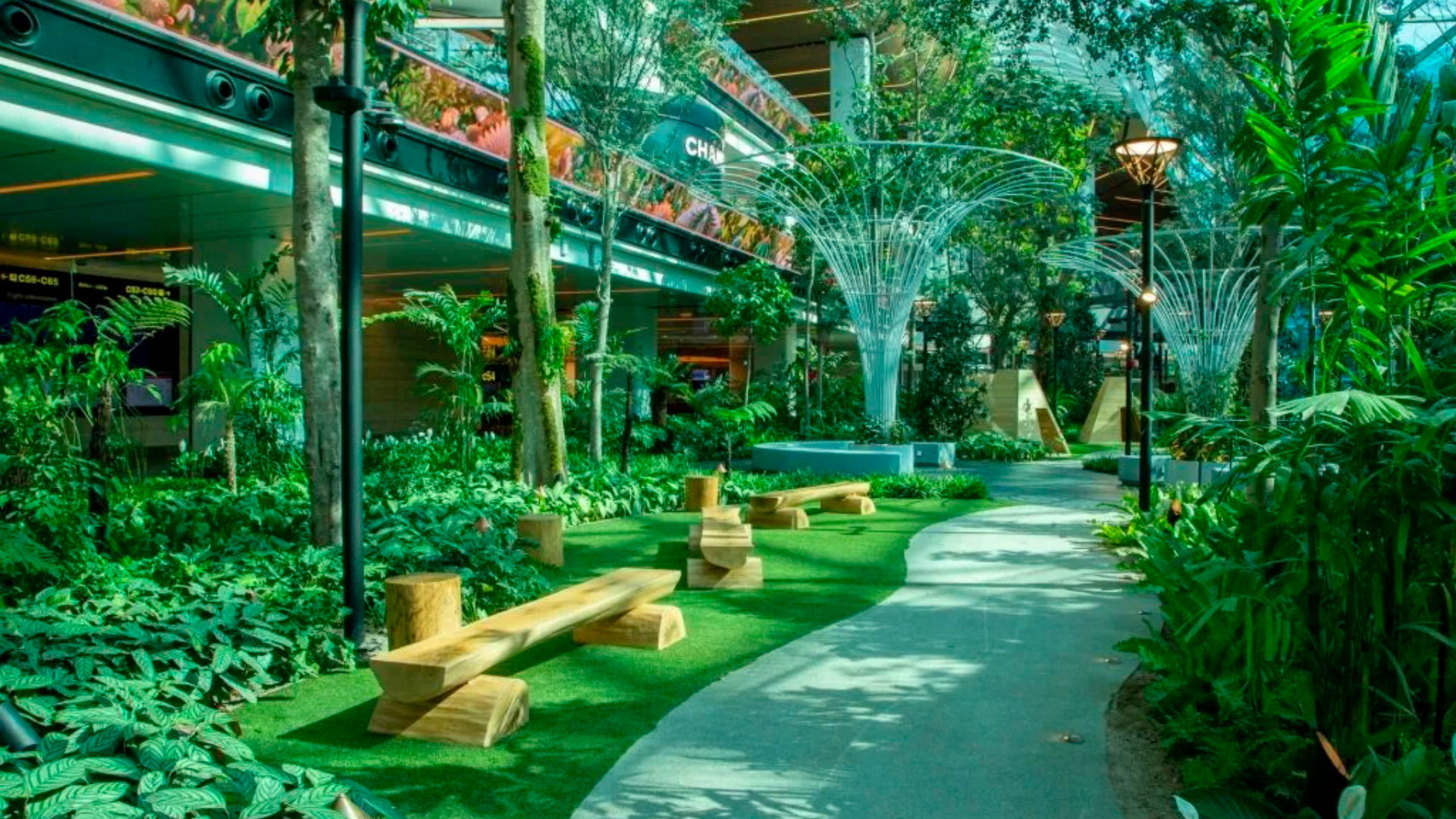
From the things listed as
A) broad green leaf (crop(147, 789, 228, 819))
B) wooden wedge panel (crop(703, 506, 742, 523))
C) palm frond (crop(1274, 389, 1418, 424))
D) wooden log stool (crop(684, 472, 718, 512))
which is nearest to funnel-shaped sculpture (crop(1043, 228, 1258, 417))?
wooden log stool (crop(684, 472, 718, 512))

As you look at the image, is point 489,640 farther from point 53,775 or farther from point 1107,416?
point 1107,416

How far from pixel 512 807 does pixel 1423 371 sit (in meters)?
3.11

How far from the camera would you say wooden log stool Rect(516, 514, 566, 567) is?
7.64 meters

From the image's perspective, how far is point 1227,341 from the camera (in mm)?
16750

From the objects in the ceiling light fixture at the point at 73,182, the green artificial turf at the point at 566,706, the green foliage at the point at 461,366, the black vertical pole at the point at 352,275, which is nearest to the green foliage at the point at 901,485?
the green foliage at the point at 461,366

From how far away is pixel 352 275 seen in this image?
4.86 m

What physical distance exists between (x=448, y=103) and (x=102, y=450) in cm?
774

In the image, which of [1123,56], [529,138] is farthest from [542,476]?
[1123,56]

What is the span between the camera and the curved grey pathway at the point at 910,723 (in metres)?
3.48

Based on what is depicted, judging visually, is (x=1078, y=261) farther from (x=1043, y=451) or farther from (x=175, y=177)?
(x=175, y=177)

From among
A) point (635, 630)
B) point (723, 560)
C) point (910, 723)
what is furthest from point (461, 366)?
point (910, 723)

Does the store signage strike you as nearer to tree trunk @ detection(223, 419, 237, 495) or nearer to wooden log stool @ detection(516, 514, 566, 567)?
tree trunk @ detection(223, 419, 237, 495)

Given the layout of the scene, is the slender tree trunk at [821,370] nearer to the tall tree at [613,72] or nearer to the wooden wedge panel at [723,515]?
the tall tree at [613,72]

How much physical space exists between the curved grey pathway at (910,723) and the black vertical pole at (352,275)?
191 centimetres
